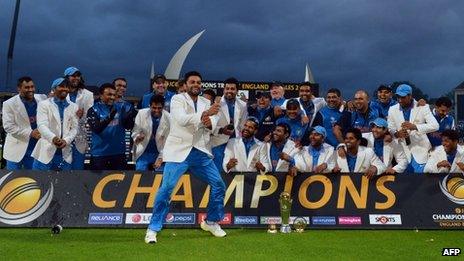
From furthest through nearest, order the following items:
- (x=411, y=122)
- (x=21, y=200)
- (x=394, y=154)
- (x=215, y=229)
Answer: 1. (x=411, y=122)
2. (x=394, y=154)
3. (x=21, y=200)
4. (x=215, y=229)

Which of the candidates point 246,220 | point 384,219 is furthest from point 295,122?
point 384,219

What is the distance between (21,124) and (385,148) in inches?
265

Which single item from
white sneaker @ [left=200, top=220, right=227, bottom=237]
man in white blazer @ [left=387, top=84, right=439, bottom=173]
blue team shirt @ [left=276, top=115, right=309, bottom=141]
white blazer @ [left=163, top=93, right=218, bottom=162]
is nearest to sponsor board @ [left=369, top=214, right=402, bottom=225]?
man in white blazer @ [left=387, top=84, right=439, bottom=173]

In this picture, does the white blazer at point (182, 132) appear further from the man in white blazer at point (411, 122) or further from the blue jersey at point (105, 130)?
the man in white blazer at point (411, 122)

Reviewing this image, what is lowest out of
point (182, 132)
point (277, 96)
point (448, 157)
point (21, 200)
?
point (21, 200)

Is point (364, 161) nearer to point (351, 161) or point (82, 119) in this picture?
point (351, 161)

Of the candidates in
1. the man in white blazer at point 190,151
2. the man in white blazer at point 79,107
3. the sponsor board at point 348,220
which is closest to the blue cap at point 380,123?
the sponsor board at point 348,220

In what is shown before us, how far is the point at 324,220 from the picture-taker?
8.70 meters

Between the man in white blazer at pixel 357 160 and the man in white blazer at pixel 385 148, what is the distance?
0.38 metres

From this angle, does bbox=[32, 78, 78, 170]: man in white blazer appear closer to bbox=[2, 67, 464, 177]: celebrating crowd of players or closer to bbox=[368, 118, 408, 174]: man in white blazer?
bbox=[2, 67, 464, 177]: celebrating crowd of players

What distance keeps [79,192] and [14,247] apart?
1945 mm

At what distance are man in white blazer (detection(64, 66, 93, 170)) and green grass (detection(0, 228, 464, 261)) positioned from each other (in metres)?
1.73

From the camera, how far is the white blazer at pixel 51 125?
895 centimetres

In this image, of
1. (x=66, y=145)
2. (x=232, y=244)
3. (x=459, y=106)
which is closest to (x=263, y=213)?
(x=232, y=244)
